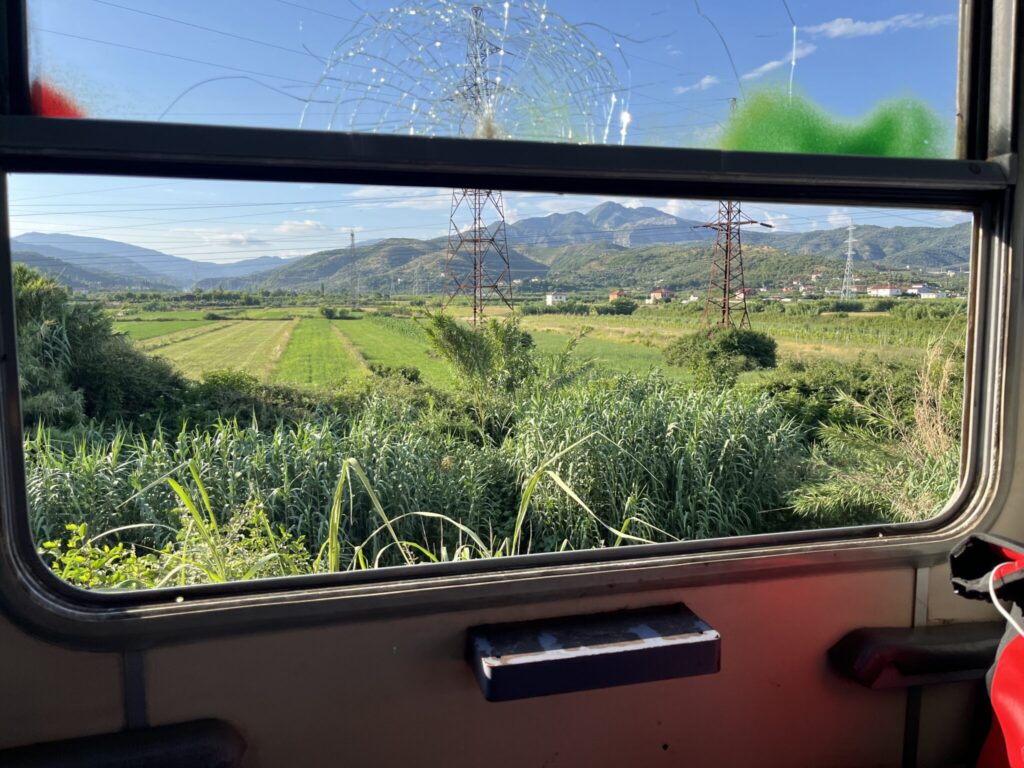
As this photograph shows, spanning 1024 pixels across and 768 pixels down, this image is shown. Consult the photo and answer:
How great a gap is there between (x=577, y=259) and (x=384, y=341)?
1.92 ft

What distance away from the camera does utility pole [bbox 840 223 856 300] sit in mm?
1774

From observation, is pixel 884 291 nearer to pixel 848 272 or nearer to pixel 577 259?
pixel 848 272

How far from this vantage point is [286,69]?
1273 millimetres

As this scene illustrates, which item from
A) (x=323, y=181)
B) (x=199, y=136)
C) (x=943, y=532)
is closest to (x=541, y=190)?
(x=323, y=181)

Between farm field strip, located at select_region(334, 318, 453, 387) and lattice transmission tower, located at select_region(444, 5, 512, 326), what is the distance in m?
A: 0.17

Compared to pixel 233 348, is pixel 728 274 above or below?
above

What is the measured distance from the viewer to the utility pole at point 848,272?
1774mm

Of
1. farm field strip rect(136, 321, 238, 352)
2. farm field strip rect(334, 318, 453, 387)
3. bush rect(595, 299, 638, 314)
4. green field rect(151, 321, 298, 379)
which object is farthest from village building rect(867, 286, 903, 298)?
farm field strip rect(136, 321, 238, 352)

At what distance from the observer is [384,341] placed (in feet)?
6.19

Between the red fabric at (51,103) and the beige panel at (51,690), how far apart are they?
884mm

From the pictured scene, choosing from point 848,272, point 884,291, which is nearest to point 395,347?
point 848,272

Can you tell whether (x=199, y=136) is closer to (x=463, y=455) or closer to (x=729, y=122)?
(x=729, y=122)

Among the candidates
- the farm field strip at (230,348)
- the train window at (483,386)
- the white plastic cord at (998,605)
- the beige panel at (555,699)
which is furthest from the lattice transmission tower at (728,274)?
the farm field strip at (230,348)

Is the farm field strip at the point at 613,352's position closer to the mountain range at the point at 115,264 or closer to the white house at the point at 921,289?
the white house at the point at 921,289
